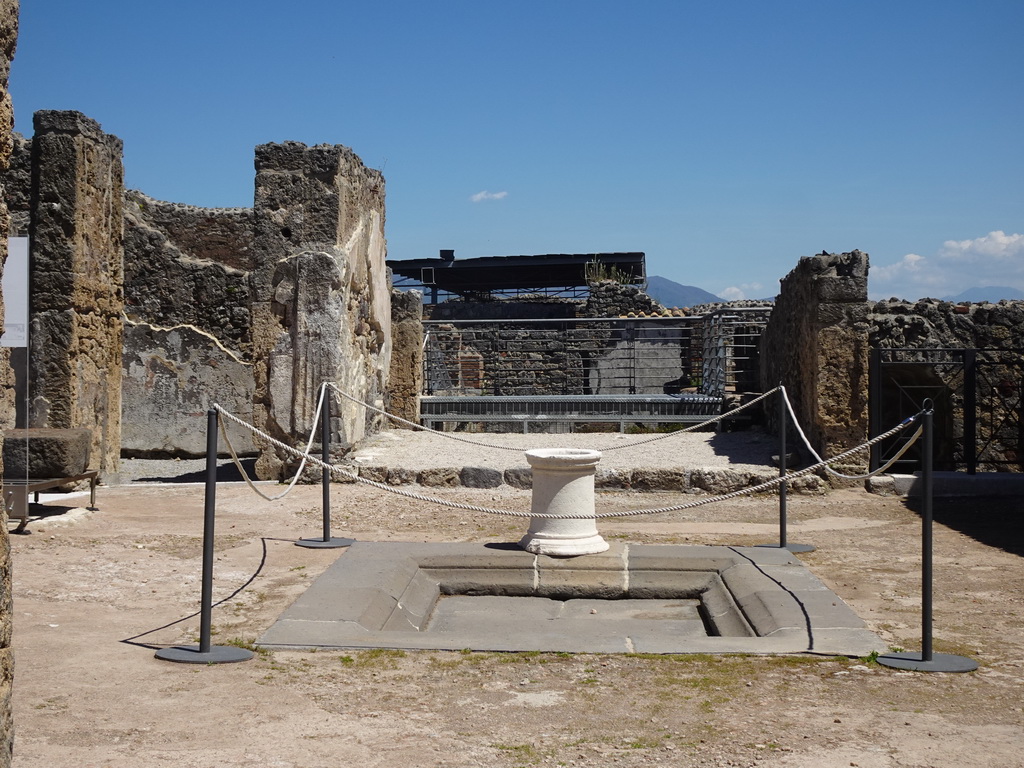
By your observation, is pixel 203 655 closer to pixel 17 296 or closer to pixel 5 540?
pixel 5 540

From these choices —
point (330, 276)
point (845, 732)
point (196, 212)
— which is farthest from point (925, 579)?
point (196, 212)

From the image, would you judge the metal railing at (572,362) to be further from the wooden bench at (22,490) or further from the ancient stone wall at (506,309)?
the wooden bench at (22,490)

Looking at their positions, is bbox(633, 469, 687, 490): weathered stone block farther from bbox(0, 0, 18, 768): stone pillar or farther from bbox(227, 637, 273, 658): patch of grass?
bbox(0, 0, 18, 768): stone pillar

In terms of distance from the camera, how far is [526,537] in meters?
6.62

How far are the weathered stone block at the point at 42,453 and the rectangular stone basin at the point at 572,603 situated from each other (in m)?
2.35

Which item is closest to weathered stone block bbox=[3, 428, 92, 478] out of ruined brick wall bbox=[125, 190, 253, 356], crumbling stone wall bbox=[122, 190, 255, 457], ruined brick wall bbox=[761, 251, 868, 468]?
crumbling stone wall bbox=[122, 190, 255, 457]

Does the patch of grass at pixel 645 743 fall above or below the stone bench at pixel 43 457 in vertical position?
below

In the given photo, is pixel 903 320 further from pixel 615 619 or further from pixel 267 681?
pixel 267 681

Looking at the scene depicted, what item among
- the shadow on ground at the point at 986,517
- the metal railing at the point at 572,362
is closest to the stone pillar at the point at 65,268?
the shadow on ground at the point at 986,517

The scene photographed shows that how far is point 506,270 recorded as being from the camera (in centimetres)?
2802

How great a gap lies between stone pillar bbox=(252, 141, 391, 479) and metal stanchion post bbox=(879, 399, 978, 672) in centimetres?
588

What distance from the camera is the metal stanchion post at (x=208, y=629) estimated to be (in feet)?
14.5

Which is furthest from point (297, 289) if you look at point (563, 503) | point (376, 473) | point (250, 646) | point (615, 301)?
point (615, 301)

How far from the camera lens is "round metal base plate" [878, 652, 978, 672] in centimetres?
434
